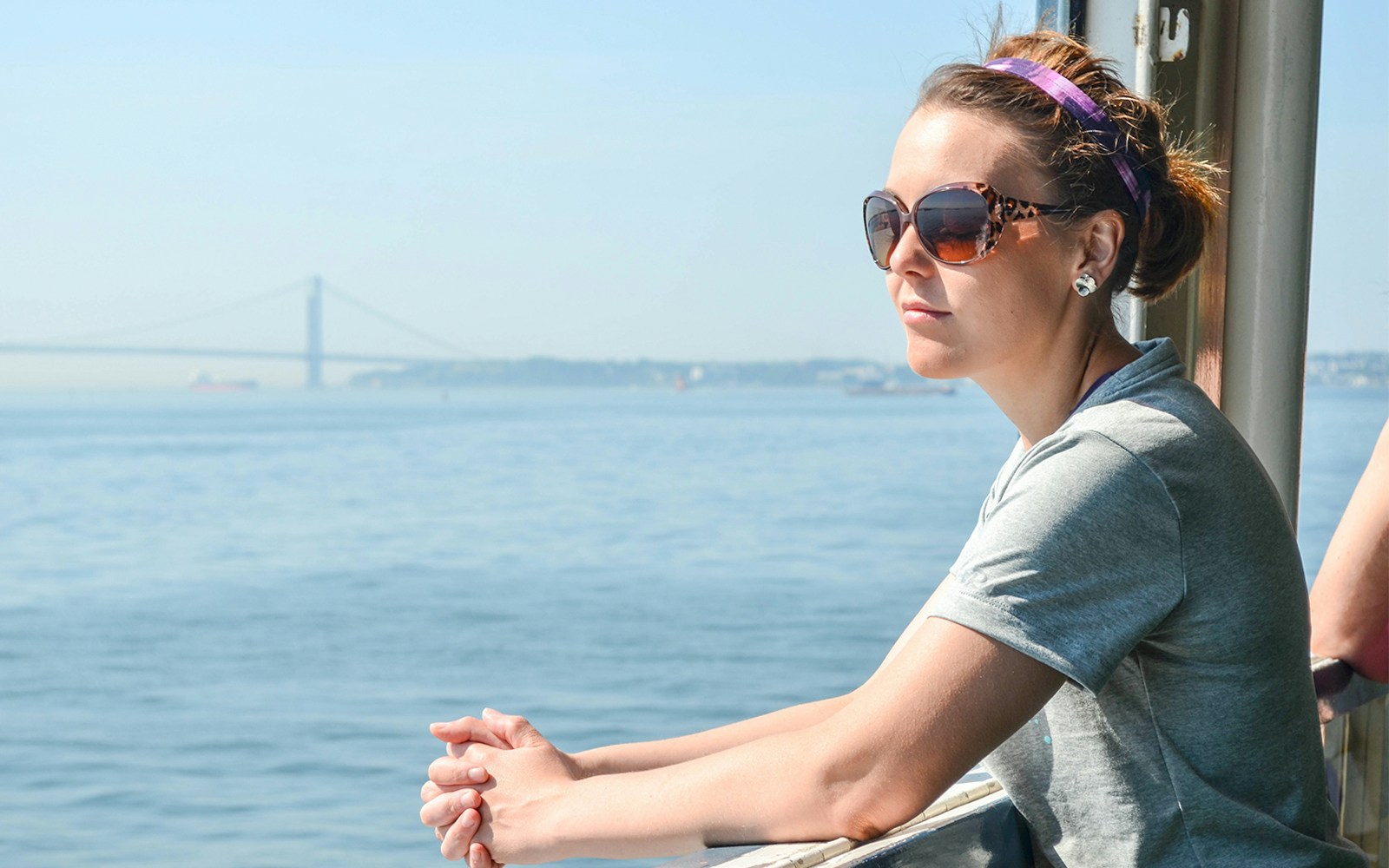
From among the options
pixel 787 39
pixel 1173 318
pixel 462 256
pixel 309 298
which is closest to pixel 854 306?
pixel 787 39

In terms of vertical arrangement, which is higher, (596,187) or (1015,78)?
(596,187)

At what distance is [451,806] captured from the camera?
835 millimetres

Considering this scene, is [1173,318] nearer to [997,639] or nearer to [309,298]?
[997,639]

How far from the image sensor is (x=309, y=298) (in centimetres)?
4356

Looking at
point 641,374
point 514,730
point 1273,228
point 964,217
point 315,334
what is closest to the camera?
point 964,217

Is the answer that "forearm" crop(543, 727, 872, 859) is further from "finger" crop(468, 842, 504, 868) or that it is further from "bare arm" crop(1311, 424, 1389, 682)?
"bare arm" crop(1311, 424, 1389, 682)

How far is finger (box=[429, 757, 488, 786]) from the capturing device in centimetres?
84

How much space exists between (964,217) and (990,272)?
4 cm

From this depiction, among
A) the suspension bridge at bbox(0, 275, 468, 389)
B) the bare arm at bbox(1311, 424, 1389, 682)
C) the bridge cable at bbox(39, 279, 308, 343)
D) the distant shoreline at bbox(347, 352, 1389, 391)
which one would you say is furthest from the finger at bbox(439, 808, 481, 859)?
the bridge cable at bbox(39, 279, 308, 343)

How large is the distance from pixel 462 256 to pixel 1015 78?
163ft

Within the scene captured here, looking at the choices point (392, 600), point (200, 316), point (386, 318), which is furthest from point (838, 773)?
point (386, 318)

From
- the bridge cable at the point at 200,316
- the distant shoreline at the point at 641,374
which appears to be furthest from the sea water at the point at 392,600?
the bridge cable at the point at 200,316

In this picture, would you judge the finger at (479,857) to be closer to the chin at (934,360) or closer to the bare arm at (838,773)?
the bare arm at (838,773)

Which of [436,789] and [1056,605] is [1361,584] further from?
[436,789]
